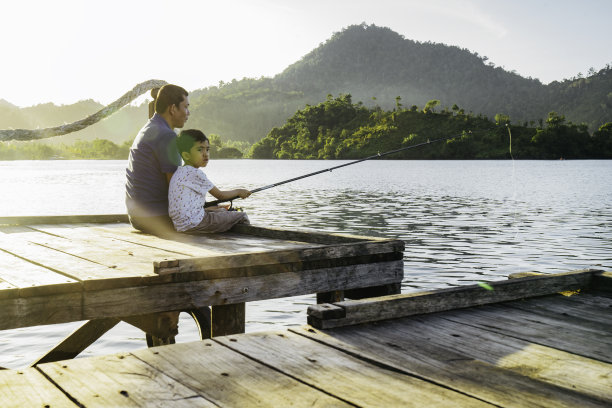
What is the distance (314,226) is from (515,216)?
9295 mm

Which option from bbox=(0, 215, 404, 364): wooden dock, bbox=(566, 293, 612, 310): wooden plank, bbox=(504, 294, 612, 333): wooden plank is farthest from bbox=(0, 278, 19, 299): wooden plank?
bbox=(566, 293, 612, 310): wooden plank

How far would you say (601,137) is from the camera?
125750 millimetres

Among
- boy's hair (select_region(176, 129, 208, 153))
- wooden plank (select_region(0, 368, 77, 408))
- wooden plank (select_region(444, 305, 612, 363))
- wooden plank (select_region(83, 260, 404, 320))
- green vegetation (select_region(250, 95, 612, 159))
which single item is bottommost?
wooden plank (select_region(83, 260, 404, 320))

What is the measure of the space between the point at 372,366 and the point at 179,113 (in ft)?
15.2

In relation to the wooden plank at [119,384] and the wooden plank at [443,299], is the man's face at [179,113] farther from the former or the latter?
the wooden plank at [119,384]

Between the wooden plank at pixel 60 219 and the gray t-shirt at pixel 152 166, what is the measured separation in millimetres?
1781

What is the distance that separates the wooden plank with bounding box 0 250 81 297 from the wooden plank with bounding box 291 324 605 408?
1637mm

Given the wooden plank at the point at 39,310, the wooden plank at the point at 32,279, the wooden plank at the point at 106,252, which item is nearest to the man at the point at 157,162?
the wooden plank at the point at 106,252

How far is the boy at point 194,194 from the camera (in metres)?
6.27

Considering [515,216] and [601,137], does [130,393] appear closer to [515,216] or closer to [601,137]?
[515,216]

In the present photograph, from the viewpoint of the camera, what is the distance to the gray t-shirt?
21.1ft

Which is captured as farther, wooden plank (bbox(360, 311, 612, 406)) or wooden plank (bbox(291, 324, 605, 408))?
wooden plank (bbox(360, 311, 612, 406))

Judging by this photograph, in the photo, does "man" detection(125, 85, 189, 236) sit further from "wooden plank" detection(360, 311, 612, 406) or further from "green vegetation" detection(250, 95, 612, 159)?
"green vegetation" detection(250, 95, 612, 159)

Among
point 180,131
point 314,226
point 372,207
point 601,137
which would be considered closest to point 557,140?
point 601,137
